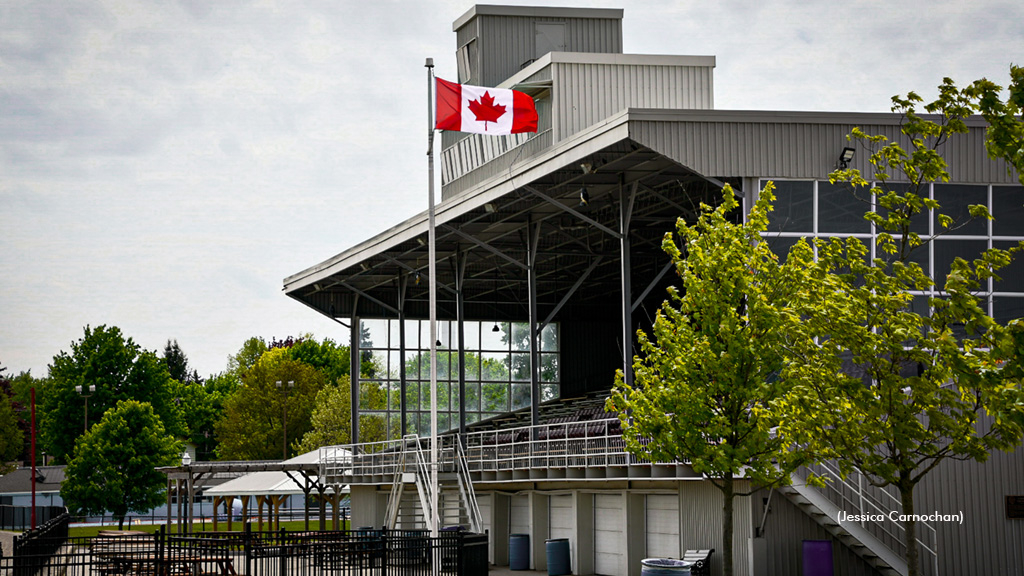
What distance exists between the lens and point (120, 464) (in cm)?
6931

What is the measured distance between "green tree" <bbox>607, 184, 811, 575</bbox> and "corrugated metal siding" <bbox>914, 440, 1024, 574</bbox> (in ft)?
17.3

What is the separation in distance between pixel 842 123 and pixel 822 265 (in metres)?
13.6

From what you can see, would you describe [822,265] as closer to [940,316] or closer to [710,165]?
[940,316]

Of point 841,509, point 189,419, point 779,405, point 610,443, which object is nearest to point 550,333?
point 610,443

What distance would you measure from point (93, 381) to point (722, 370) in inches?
2687

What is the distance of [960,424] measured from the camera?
17.1m

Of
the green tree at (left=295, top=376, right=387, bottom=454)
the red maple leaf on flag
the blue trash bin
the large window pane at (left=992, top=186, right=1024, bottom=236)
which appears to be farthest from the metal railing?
the green tree at (left=295, top=376, right=387, bottom=454)

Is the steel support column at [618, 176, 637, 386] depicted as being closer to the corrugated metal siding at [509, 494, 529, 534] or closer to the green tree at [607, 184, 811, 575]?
the corrugated metal siding at [509, 494, 529, 534]

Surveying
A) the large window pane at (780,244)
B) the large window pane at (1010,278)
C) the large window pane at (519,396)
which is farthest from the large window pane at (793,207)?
the large window pane at (519,396)

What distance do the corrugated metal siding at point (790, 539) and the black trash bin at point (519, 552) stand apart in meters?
11.7

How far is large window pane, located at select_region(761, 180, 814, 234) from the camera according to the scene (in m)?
30.7

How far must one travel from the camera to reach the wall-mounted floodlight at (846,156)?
30.8 metres

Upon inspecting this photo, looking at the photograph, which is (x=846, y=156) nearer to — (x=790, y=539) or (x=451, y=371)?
(x=790, y=539)

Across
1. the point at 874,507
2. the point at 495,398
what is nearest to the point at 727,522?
the point at 874,507
